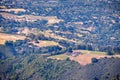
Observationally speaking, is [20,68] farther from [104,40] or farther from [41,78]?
[104,40]

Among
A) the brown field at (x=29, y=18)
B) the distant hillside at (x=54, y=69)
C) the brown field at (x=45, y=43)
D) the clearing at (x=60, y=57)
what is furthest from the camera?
the brown field at (x=29, y=18)

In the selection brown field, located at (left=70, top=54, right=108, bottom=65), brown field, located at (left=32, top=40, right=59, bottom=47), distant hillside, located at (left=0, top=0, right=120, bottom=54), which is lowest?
distant hillside, located at (left=0, top=0, right=120, bottom=54)

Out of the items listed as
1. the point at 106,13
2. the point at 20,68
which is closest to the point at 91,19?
the point at 106,13

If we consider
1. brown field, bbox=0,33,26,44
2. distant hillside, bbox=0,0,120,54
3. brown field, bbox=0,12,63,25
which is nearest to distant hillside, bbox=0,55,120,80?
brown field, bbox=0,33,26,44

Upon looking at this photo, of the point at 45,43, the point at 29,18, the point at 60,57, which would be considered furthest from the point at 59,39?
the point at 29,18

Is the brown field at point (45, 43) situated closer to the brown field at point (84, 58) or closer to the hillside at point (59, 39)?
the hillside at point (59, 39)

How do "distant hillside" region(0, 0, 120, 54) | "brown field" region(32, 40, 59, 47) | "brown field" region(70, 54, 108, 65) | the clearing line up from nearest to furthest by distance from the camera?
"brown field" region(70, 54, 108, 65), the clearing, "brown field" region(32, 40, 59, 47), "distant hillside" region(0, 0, 120, 54)

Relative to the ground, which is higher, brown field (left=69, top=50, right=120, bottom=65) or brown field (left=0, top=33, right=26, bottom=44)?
brown field (left=69, top=50, right=120, bottom=65)

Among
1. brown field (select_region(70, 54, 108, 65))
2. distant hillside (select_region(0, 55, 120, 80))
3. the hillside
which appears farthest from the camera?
brown field (select_region(70, 54, 108, 65))

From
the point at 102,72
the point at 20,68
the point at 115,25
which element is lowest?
the point at 115,25

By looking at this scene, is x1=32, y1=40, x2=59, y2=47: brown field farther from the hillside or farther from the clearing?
the clearing

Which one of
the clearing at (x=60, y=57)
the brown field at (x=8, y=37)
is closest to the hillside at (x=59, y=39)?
the brown field at (x=8, y=37)
